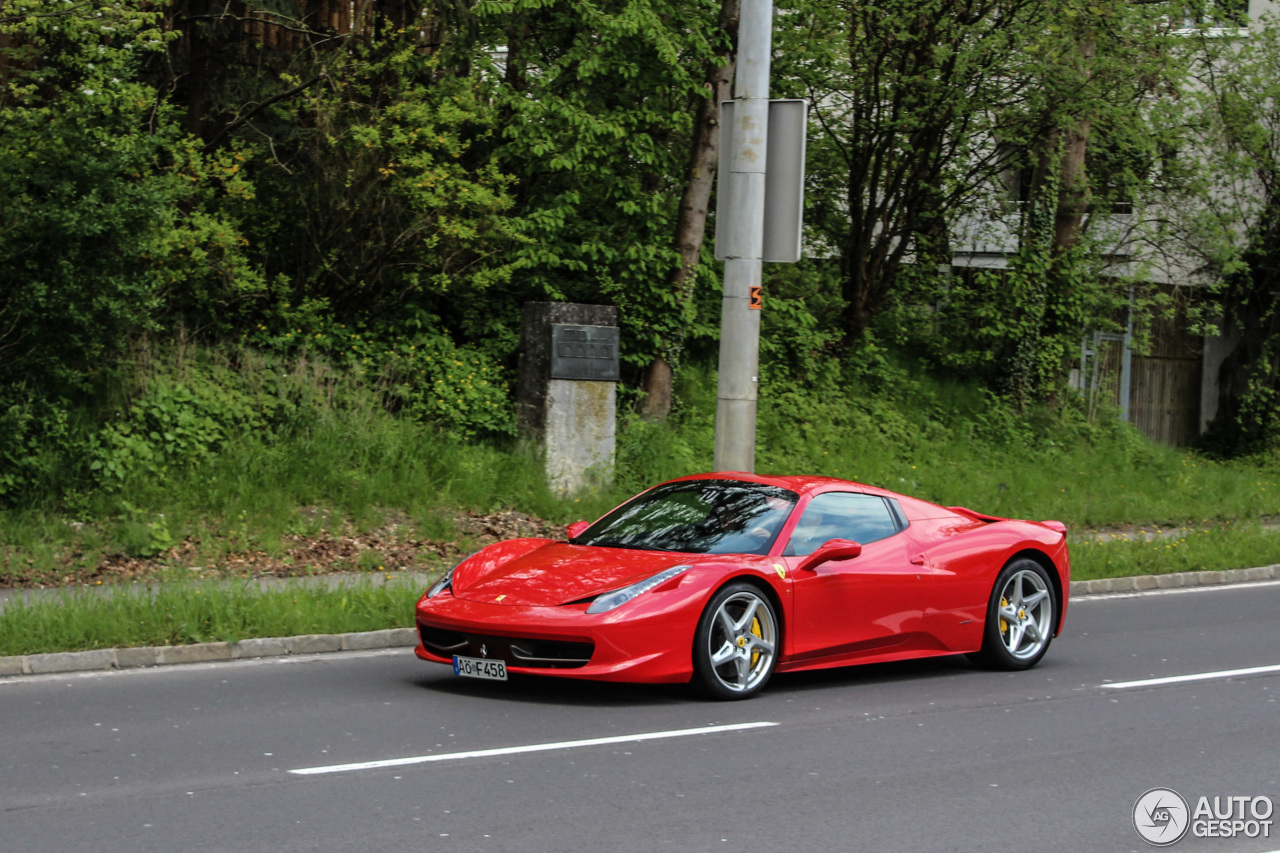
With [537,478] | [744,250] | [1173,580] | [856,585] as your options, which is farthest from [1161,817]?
[537,478]

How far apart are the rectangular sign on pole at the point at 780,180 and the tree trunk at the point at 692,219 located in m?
6.35

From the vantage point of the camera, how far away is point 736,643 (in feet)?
27.8

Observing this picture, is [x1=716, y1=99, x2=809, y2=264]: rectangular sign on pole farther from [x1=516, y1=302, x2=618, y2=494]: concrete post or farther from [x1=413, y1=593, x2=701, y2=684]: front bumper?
[x1=413, y1=593, x2=701, y2=684]: front bumper

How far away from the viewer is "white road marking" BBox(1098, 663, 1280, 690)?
9.56 metres

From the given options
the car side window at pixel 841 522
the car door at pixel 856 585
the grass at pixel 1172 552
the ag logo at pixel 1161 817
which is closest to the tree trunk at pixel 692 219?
the grass at pixel 1172 552

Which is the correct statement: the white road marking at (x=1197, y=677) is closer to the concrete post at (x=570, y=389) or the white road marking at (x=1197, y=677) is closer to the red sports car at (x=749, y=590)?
the red sports car at (x=749, y=590)

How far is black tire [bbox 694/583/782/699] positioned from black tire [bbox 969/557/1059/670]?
6.74 ft

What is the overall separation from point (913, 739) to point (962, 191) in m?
16.9

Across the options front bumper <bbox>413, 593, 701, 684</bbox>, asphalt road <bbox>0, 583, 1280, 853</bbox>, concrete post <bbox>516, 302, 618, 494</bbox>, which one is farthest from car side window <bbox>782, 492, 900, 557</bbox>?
concrete post <bbox>516, 302, 618, 494</bbox>

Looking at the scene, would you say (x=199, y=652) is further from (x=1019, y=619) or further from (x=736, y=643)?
(x=1019, y=619)

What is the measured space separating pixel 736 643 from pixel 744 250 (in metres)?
4.99

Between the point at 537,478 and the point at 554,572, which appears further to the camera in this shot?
the point at 537,478

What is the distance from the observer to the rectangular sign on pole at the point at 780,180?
41.8 ft

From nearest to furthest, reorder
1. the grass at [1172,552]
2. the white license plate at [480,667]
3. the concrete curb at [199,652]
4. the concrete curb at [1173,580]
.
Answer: the white license plate at [480,667] → the concrete curb at [199,652] → the concrete curb at [1173,580] → the grass at [1172,552]
